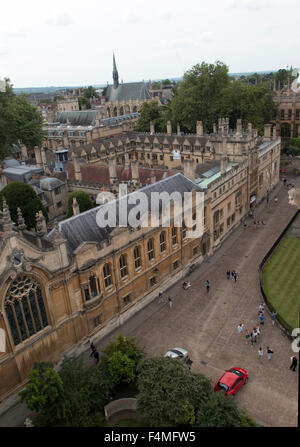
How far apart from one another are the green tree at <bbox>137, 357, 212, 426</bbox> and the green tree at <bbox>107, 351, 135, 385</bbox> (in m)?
1.09

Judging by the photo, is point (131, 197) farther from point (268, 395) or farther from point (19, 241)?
point (268, 395)

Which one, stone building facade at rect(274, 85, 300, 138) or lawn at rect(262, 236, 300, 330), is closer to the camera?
lawn at rect(262, 236, 300, 330)

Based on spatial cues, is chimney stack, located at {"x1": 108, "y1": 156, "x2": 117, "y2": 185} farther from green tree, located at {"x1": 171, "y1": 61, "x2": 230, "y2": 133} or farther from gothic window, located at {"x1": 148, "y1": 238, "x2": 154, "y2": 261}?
green tree, located at {"x1": 171, "y1": 61, "x2": 230, "y2": 133}

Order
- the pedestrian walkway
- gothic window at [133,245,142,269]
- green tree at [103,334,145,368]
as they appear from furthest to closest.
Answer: gothic window at [133,245,142,269], green tree at [103,334,145,368], the pedestrian walkway

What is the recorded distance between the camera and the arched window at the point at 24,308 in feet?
70.2

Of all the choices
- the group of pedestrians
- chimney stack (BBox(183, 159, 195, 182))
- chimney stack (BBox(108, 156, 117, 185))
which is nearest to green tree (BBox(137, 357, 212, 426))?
the group of pedestrians

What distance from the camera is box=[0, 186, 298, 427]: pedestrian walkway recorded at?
864 inches

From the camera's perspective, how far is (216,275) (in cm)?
3588

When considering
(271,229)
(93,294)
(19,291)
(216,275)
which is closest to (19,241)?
(19,291)

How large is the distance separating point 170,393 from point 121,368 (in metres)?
3.78

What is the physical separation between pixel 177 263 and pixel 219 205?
950 cm

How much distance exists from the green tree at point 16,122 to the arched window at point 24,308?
37.8 meters

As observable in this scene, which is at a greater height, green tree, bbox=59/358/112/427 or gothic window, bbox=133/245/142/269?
gothic window, bbox=133/245/142/269

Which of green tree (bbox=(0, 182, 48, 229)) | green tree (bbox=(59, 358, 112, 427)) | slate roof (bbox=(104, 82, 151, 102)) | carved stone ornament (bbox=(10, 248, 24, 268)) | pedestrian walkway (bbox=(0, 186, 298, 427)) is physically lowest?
pedestrian walkway (bbox=(0, 186, 298, 427))
